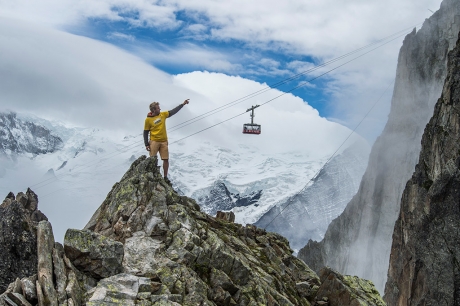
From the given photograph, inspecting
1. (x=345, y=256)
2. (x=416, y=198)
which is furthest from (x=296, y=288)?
(x=345, y=256)

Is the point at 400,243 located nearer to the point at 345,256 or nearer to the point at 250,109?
the point at 250,109

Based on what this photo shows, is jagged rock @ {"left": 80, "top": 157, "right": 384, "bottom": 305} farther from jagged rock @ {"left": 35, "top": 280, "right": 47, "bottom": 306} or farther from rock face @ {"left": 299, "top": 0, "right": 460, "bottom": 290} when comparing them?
rock face @ {"left": 299, "top": 0, "right": 460, "bottom": 290}

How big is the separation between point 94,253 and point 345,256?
481 ft

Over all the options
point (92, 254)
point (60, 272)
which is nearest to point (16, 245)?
point (60, 272)

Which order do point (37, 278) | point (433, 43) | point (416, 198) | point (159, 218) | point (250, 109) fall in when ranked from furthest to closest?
point (433, 43) < point (416, 198) < point (250, 109) < point (159, 218) < point (37, 278)

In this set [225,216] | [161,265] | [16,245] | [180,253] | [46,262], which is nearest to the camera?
[46,262]

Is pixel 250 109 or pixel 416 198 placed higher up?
pixel 250 109

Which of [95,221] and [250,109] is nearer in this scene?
[95,221]

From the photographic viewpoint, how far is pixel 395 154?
147 m

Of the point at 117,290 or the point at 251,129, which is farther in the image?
the point at 251,129

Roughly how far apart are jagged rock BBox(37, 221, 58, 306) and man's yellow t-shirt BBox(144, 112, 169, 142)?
8511mm

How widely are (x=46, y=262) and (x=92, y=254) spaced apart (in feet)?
5.00

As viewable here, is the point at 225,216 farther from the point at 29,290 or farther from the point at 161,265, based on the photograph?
the point at 29,290

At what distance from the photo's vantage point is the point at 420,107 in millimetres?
140250
